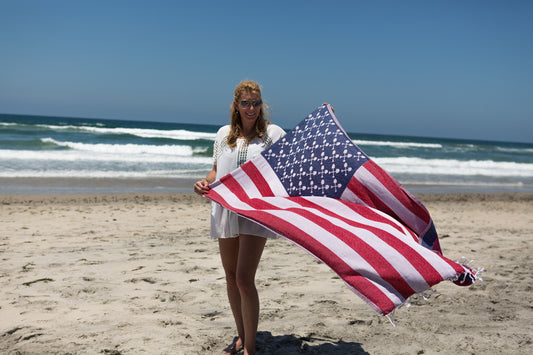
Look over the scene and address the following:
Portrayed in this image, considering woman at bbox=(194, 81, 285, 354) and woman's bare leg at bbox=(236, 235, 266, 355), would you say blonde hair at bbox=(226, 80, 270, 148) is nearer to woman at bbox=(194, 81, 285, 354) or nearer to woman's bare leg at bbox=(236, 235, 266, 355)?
woman at bbox=(194, 81, 285, 354)

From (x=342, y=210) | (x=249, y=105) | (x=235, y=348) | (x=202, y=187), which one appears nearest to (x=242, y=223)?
(x=202, y=187)

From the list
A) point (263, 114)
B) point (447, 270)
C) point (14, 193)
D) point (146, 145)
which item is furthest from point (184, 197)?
point (146, 145)

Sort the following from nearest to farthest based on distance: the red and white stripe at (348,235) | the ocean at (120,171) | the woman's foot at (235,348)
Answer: the red and white stripe at (348,235) < the woman's foot at (235,348) < the ocean at (120,171)

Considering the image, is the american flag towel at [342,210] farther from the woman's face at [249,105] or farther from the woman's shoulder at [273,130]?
the woman's face at [249,105]

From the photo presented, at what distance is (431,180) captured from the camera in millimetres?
17156

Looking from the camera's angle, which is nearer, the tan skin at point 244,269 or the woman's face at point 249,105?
the tan skin at point 244,269

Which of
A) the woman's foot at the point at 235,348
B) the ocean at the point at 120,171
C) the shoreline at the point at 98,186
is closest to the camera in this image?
the woman's foot at the point at 235,348

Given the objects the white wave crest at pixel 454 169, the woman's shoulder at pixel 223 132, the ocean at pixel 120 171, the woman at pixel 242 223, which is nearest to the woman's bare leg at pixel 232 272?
the woman at pixel 242 223

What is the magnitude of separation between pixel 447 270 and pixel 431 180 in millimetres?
15658

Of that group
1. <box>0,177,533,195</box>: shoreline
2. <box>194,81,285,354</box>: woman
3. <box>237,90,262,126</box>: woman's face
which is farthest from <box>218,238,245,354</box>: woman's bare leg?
<box>0,177,533,195</box>: shoreline

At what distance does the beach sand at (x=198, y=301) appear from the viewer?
3303 millimetres

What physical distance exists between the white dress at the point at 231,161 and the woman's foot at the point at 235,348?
83 cm

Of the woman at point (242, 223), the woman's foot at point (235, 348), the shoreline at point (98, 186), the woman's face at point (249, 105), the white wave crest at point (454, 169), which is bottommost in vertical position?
the shoreline at point (98, 186)

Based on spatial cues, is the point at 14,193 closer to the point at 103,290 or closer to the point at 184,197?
the point at 184,197
